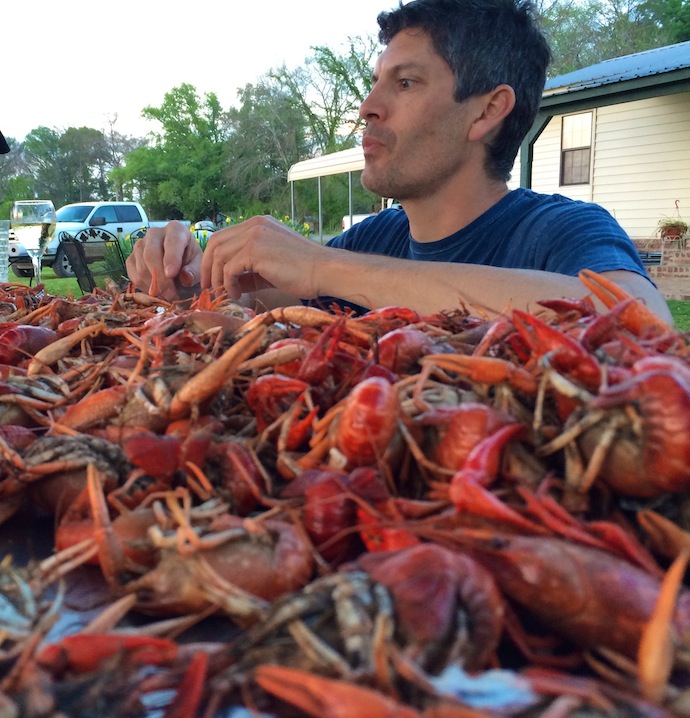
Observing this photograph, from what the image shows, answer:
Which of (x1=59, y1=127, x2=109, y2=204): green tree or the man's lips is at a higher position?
(x1=59, y1=127, x2=109, y2=204): green tree

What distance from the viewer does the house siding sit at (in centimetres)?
1026

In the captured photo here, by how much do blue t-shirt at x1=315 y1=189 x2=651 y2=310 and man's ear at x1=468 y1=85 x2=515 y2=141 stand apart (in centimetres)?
34

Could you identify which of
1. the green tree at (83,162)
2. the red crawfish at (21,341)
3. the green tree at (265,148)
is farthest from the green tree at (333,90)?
the red crawfish at (21,341)

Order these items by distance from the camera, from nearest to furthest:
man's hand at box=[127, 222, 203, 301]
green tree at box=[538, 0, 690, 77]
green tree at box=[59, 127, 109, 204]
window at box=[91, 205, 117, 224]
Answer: man's hand at box=[127, 222, 203, 301] < window at box=[91, 205, 117, 224] < green tree at box=[538, 0, 690, 77] < green tree at box=[59, 127, 109, 204]

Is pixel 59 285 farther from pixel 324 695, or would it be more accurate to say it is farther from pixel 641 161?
pixel 324 695

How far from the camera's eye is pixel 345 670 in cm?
45

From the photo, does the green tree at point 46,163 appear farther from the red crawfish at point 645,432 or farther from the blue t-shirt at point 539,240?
the red crawfish at point 645,432

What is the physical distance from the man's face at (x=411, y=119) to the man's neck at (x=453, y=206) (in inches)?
5.5

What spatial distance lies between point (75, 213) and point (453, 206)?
2057 centimetres

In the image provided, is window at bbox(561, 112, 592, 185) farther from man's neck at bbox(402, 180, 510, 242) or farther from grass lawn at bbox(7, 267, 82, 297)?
man's neck at bbox(402, 180, 510, 242)

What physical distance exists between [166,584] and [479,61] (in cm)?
254

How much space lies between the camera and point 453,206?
282cm

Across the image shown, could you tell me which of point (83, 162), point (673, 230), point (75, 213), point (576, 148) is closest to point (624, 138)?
point (576, 148)

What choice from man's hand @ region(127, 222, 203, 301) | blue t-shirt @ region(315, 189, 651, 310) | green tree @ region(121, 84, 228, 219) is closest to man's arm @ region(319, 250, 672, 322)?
blue t-shirt @ region(315, 189, 651, 310)
